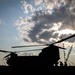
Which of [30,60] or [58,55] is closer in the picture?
[30,60]

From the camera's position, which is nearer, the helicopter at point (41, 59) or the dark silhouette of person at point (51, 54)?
the helicopter at point (41, 59)

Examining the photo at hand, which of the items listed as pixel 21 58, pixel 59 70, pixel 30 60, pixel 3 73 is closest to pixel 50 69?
pixel 59 70

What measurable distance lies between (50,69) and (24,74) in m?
5.34

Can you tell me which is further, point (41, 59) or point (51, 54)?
point (51, 54)

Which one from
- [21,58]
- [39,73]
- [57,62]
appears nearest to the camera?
[39,73]

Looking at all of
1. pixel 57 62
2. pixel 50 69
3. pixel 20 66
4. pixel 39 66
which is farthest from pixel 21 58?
pixel 57 62

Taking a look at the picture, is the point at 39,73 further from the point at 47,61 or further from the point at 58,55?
the point at 58,55

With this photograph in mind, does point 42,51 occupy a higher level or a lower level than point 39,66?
higher

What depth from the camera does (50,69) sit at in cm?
3228

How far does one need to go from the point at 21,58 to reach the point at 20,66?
1.75m

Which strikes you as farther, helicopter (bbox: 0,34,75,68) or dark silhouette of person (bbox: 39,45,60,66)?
dark silhouette of person (bbox: 39,45,60,66)

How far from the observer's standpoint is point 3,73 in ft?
105

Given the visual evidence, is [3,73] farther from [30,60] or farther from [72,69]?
[72,69]

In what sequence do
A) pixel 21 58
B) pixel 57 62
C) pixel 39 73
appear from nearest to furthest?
pixel 39 73 → pixel 21 58 → pixel 57 62
